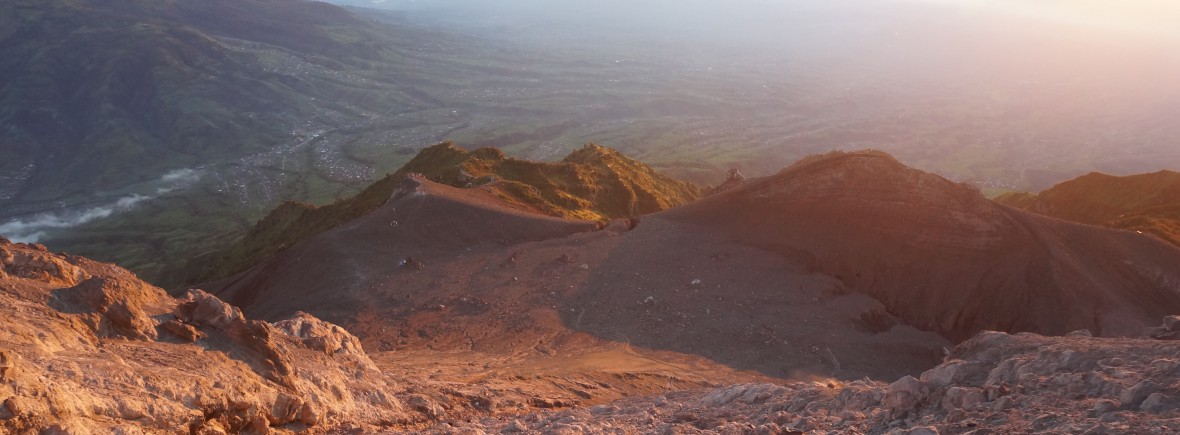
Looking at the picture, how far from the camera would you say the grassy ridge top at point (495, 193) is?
4050 centimetres

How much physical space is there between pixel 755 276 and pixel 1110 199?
112ft

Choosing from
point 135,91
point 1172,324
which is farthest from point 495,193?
point 135,91

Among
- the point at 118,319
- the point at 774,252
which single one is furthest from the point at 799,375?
the point at 118,319

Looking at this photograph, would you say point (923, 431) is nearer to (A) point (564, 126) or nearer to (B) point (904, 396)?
(B) point (904, 396)

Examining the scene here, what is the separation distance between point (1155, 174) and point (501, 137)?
89.8m

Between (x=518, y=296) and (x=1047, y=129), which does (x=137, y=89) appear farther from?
(x=1047, y=129)

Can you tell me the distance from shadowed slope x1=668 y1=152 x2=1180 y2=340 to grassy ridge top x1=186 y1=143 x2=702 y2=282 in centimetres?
1269

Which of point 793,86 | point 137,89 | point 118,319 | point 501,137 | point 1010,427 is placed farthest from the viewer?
point 793,86

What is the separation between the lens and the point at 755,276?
2844 cm

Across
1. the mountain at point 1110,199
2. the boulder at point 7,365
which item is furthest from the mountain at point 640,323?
the mountain at point 1110,199

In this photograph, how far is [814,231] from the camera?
101ft

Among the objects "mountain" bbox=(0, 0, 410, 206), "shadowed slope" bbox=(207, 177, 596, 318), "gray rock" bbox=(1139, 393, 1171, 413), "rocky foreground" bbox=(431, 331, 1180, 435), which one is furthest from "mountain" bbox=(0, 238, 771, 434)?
"mountain" bbox=(0, 0, 410, 206)

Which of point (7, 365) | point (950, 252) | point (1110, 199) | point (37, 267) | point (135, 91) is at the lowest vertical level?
point (135, 91)

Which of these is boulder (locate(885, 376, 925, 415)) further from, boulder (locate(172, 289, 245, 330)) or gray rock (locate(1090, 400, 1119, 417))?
boulder (locate(172, 289, 245, 330))
